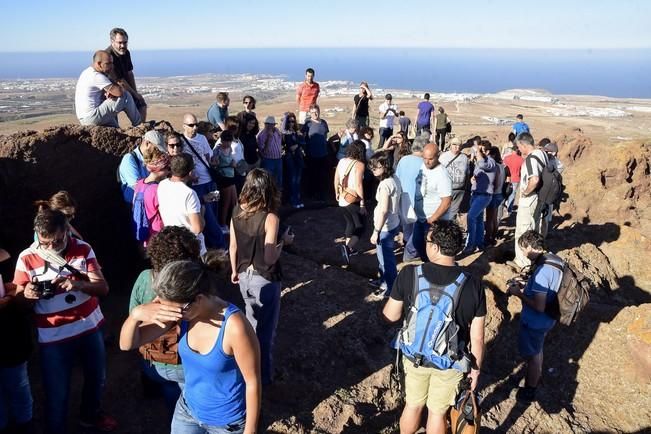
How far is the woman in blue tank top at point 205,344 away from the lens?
105 inches

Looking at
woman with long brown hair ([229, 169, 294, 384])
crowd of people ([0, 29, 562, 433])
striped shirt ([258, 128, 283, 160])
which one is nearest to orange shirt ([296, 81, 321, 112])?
striped shirt ([258, 128, 283, 160])

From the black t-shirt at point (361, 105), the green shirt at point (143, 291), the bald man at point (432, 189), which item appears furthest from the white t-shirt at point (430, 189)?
the black t-shirt at point (361, 105)

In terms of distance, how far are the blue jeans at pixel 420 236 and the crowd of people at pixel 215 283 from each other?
0.02 m

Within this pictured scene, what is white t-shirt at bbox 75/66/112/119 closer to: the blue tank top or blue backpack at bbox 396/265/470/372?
→ the blue tank top

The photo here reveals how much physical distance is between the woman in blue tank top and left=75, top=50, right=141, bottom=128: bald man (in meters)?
4.50

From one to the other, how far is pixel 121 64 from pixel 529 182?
650cm

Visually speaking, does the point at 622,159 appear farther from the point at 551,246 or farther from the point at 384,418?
the point at 384,418

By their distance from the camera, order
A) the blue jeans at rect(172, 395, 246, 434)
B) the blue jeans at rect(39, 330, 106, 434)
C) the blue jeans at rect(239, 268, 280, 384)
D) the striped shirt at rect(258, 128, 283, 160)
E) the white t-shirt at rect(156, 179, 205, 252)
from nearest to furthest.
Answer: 1. the blue jeans at rect(172, 395, 246, 434)
2. the blue jeans at rect(39, 330, 106, 434)
3. the blue jeans at rect(239, 268, 280, 384)
4. the white t-shirt at rect(156, 179, 205, 252)
5. the striped shirt at rect(258, 128, 283, 160)

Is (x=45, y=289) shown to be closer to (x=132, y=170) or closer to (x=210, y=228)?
(x=132, y=170)

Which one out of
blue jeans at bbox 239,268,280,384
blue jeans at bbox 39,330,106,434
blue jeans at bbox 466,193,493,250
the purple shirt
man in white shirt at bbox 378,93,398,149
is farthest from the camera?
the purple shirt

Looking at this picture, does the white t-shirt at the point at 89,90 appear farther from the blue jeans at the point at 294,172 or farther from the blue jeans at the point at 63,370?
the blue jeans at the point at 294,172

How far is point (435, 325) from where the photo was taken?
370 cm

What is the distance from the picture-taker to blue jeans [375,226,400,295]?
6422 millimetres

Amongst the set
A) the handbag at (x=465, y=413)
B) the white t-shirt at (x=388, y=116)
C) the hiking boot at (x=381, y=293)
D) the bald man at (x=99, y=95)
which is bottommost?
the hiking boot at (x=381, y=293)
